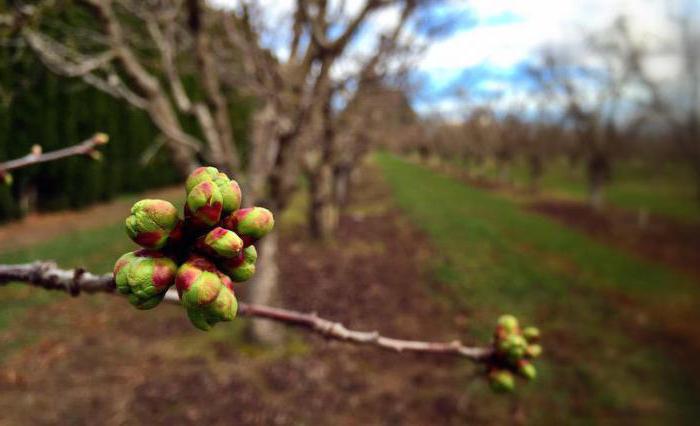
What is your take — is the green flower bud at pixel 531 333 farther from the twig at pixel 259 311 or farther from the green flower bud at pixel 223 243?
the green flower bud at pixel 223 243

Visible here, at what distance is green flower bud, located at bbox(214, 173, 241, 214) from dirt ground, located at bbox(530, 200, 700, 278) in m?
17.2

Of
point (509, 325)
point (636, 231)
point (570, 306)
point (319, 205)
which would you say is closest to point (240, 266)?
point (509, 325)

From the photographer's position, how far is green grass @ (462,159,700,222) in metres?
30.4

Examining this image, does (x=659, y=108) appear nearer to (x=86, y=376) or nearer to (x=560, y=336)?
(x=560, y=336)

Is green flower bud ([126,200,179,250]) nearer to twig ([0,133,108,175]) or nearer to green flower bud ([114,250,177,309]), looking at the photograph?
green flower bud ([114,250,177,309])

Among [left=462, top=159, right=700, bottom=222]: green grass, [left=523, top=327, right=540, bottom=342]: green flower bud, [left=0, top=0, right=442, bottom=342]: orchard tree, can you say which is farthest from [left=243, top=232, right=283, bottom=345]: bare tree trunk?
[left=462, top=159, right=700, bottom=222]: green grass

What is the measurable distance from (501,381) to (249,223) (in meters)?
0.96

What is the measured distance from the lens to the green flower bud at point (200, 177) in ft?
2.73

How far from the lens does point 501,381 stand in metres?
1.41

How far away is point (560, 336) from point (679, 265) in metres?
9.96

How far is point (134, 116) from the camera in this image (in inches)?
746

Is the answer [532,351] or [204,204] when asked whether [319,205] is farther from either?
[204,204]

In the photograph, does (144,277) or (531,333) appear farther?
(531,333)

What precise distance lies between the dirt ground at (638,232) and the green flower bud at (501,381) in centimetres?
1631
